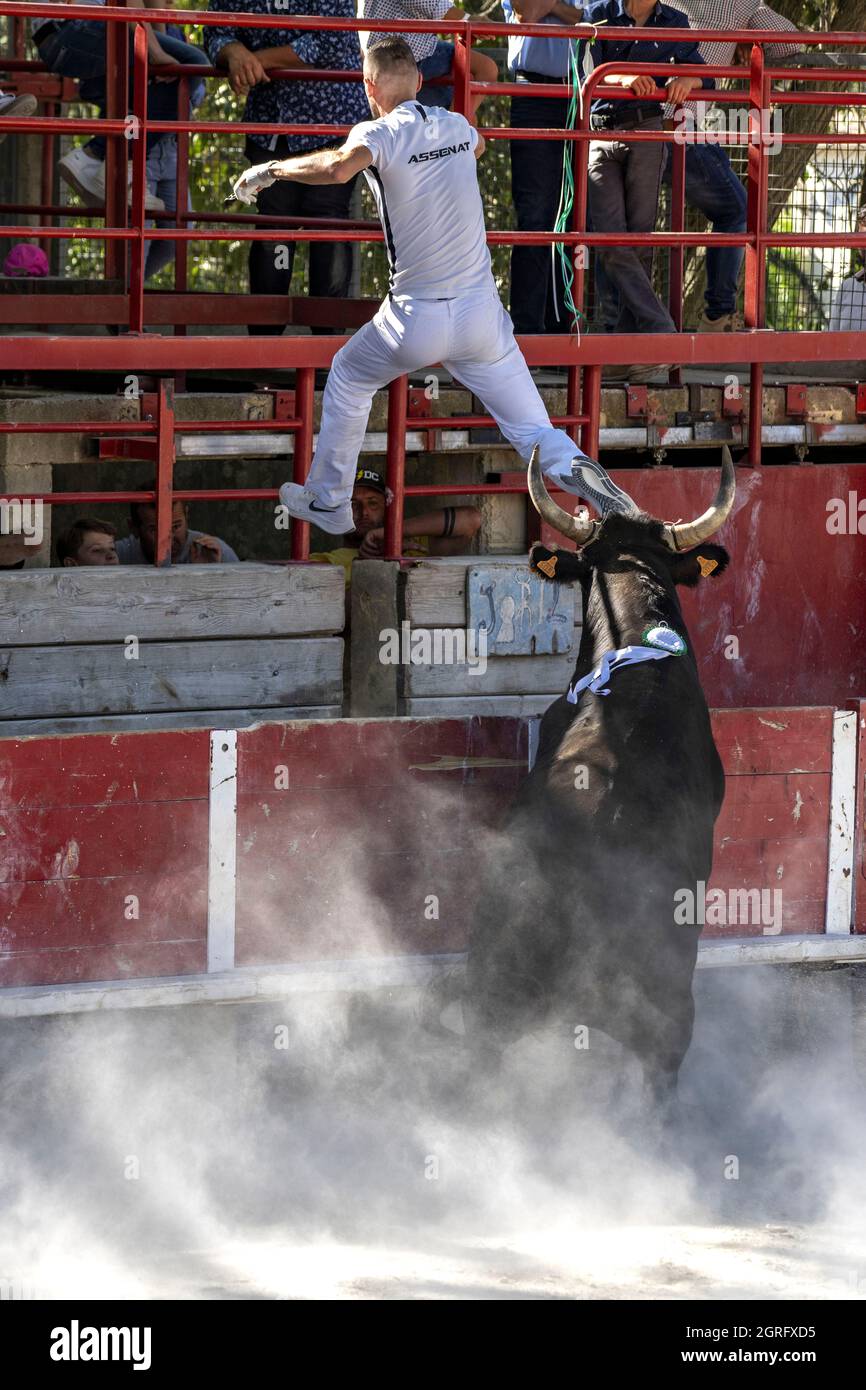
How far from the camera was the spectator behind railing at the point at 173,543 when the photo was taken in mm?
7445

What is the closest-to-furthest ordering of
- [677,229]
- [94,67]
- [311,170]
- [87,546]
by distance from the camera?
[311,170], [87,546], [677,229], [94,67]

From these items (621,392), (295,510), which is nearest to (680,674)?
(295,510)

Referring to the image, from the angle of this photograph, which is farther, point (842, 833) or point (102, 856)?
point (842, 833)

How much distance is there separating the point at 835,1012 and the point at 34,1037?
2.83m

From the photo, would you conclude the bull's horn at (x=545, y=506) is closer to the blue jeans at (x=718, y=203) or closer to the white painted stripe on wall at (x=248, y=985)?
the white painted stripe on wall at (x=248, y=985)

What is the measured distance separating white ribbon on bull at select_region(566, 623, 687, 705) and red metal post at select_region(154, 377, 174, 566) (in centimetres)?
174

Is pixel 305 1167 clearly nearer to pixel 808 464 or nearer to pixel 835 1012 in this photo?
pixel 835 1012

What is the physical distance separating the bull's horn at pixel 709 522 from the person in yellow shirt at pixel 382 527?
138cm

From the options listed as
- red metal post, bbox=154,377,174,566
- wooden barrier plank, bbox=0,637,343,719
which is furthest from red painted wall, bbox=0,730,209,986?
red metal post, bbox=154,377,174,566

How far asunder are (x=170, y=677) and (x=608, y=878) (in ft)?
7.01

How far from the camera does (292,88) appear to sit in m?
7.89

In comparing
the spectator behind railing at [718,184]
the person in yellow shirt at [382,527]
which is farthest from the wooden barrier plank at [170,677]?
the spectator behind railing at [718,184]

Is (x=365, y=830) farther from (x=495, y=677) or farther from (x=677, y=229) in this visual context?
(x=677, y=229)

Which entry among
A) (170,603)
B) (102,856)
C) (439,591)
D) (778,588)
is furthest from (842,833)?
(102,856)
